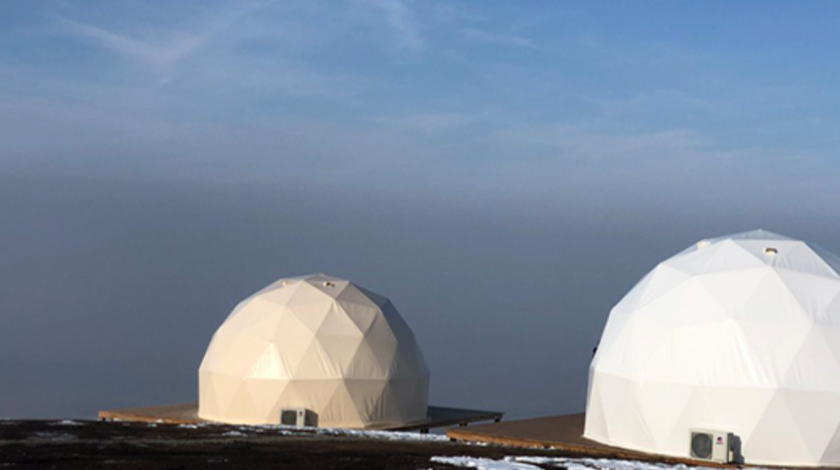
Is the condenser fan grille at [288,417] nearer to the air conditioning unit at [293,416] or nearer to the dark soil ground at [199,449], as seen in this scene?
the air conditioning unit at [293,416]

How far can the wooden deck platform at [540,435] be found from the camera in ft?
74.9

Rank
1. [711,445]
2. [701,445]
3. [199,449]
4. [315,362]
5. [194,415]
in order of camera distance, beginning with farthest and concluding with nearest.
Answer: [194,415] → [315,362] → [701,445] → [711,445] → [199,449]

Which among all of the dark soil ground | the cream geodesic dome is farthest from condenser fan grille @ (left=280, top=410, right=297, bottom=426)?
the dark soil ground

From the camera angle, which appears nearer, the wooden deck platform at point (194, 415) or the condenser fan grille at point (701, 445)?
the condenser fan grille at point (701, 445)

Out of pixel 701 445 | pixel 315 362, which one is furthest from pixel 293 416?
pixel 701 445

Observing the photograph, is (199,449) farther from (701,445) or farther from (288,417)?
(288,417)

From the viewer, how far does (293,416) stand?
91.6 feet

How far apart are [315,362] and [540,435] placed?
23.5 feet

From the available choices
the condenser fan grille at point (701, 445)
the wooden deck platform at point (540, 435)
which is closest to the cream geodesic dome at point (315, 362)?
the wooden deck platform at point (540, 435)

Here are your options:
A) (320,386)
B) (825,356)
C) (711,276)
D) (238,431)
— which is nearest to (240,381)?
(320,386)

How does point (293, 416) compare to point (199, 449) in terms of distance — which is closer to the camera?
point (199, 449)

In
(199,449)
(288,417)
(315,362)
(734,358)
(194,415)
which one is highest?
(734,358)

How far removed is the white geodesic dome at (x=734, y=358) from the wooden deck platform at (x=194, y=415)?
7041mm

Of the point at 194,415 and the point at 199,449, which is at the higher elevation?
the point at 199,449
